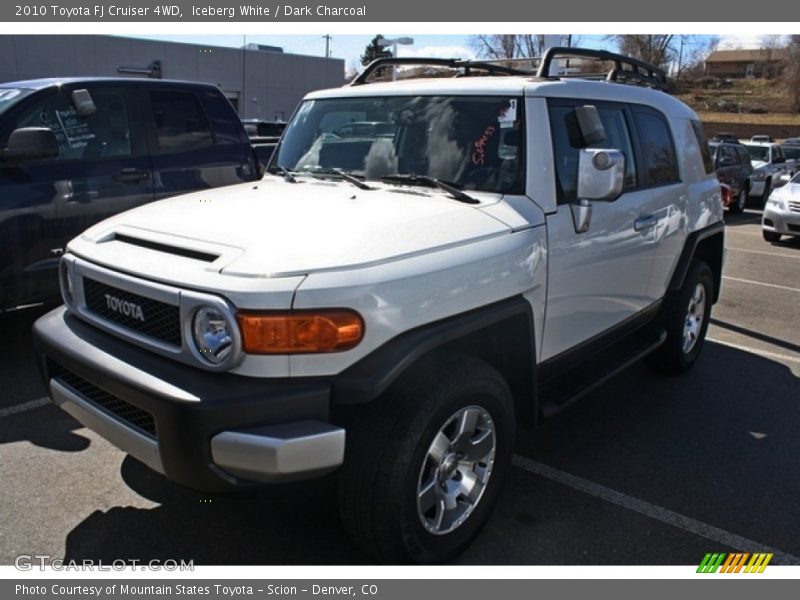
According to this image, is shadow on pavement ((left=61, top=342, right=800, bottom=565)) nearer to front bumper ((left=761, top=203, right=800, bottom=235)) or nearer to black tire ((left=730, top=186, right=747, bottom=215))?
front bumper ((left=761, top=203, right=800, bottom=235))

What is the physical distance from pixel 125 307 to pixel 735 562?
2.85 metres

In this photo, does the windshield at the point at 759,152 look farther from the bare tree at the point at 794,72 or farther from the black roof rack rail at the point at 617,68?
the bare tree at the point at 794,72

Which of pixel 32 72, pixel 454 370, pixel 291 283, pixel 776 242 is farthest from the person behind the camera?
pixel 32 72

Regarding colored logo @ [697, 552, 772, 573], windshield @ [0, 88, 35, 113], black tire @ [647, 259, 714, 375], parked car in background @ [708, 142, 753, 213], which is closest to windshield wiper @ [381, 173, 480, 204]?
colored logo @ [697, 552, 772, 573]

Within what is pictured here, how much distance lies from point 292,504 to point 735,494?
2.30m

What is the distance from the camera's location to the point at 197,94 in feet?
20.8

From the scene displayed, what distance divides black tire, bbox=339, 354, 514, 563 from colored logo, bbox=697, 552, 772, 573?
1.15 metres

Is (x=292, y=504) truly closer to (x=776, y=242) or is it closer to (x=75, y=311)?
(x=75, y=311)

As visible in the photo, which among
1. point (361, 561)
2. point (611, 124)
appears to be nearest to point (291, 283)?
point (361, 561)

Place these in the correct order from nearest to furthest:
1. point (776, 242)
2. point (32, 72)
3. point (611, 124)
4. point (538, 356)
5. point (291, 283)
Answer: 1. point (291, 283)
2. point (538, 356)
3. point (611, 124)
4. point (776, 242)
5. point (32, 72)

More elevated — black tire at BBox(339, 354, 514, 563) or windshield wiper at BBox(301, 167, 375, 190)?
windshield wiper at BBox(301, 167, 375, 190)

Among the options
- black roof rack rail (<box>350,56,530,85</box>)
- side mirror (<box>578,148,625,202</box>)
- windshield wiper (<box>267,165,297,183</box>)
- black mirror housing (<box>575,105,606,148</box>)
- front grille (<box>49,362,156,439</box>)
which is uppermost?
black roof rack rail (<box>350,56,530,85</box>)

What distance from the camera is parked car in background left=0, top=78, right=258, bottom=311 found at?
16.4 ft

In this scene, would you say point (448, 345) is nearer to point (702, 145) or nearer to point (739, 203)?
point (702, 145)
